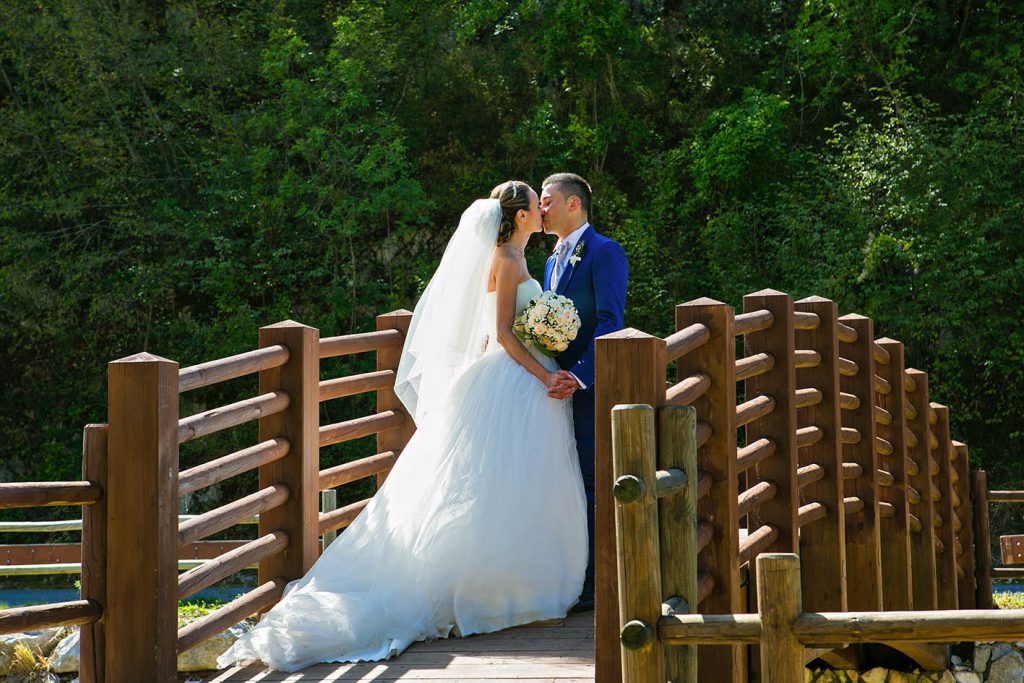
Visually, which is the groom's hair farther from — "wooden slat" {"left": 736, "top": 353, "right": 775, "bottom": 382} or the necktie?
"wooden slat" {"left": 736, "top": 353, "right": 775, "bottom": 382}

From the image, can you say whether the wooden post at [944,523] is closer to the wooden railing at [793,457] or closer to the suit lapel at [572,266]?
the wooden railing at [793,457]

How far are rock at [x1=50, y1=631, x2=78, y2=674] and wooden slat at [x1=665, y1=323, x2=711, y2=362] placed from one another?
4895 mm

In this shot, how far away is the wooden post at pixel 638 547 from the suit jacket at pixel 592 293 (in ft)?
6.93

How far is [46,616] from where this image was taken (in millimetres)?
3910

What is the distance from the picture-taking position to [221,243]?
18.1 m

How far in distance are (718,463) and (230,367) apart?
1.90 metres

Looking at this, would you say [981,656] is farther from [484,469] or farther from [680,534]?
[680,534]

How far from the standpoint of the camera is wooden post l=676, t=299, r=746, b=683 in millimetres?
4715

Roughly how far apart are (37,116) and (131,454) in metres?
16.4

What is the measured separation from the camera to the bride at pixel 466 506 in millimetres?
4777

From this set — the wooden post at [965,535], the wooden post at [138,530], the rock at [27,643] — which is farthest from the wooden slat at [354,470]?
the wooden post at [965,535]

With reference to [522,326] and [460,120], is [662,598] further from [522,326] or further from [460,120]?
[460,120]

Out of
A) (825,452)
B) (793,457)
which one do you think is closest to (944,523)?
(825,452)

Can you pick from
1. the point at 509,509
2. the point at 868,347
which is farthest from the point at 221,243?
the point at 509,509
